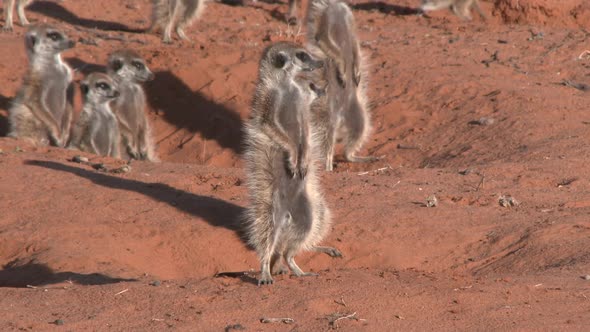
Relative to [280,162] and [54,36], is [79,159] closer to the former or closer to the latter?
[54,36]

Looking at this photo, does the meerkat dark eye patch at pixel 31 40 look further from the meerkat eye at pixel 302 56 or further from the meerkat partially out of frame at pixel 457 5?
the meerkat partially out of frame at pixel 457 5

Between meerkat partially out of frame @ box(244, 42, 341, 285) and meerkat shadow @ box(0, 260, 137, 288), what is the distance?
912 millimetres

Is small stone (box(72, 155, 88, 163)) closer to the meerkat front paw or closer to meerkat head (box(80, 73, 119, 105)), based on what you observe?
meerkat head (box(80, 73, 119, 105))

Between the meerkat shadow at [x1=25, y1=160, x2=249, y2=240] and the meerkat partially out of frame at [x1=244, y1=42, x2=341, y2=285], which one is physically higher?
the meerkat partially out of frame at [x1=244, y1=42, x2=341, y2=285]

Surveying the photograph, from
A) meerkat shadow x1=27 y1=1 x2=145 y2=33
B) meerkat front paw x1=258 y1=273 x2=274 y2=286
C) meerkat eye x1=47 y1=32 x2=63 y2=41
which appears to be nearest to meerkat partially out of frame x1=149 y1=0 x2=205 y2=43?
meerkat shadow x1=27 y1=1 x2=145 y2=33

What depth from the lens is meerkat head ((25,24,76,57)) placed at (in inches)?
417

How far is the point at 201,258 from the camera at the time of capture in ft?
23.0

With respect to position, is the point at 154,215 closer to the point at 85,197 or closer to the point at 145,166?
the point at 85,197

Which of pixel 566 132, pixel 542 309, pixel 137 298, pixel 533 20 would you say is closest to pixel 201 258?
pixel 137 298

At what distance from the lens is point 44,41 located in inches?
420

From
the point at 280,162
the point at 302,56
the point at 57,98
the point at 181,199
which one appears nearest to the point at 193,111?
the point at 57,98

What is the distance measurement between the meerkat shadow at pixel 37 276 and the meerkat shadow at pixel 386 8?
1007 cm

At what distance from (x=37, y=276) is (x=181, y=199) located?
1.46m

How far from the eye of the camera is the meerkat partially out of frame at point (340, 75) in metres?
10.4
